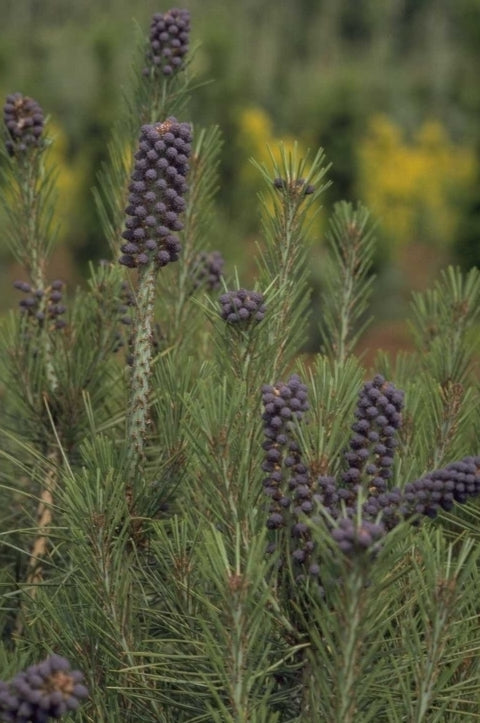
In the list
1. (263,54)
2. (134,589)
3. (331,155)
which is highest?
(263,54)

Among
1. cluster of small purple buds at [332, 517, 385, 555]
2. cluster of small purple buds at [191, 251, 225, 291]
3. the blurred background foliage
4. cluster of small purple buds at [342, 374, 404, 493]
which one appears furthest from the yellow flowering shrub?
cluster of small purple buds at [332, 517, 385, 555]

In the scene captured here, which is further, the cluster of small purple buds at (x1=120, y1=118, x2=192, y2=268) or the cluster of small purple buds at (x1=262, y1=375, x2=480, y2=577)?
the cluster of small purple buds at (x1=120, y1=118, x2=192, y2=268)

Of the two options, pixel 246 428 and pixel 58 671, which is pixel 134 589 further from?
pixel 58 671

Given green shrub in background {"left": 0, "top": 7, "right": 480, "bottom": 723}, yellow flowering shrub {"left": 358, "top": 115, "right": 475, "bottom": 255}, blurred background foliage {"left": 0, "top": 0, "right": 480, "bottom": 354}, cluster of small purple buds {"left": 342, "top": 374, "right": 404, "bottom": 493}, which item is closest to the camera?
green shrub in background {"left": 0, "top": 7, "right": 480, "bottom": 723}

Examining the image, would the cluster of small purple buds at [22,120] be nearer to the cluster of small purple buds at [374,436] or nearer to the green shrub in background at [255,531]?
the green shrub in background at [255,531]

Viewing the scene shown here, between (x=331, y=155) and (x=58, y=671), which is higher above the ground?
(x=331, y=155)

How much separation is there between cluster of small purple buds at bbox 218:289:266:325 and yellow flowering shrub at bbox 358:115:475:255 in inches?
→ 874

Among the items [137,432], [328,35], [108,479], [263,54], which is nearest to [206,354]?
[137,432]

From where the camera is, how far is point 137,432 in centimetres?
136

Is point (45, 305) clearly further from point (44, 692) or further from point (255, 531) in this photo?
point (44, 692)

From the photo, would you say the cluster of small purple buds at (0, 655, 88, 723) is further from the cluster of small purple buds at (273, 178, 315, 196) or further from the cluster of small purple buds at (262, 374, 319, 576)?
the cluster of small purple buds at (273, 178, 315, 196)

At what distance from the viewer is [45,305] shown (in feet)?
6.27

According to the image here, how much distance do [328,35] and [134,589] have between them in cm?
5552

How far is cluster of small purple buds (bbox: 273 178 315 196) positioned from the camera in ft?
4.88
